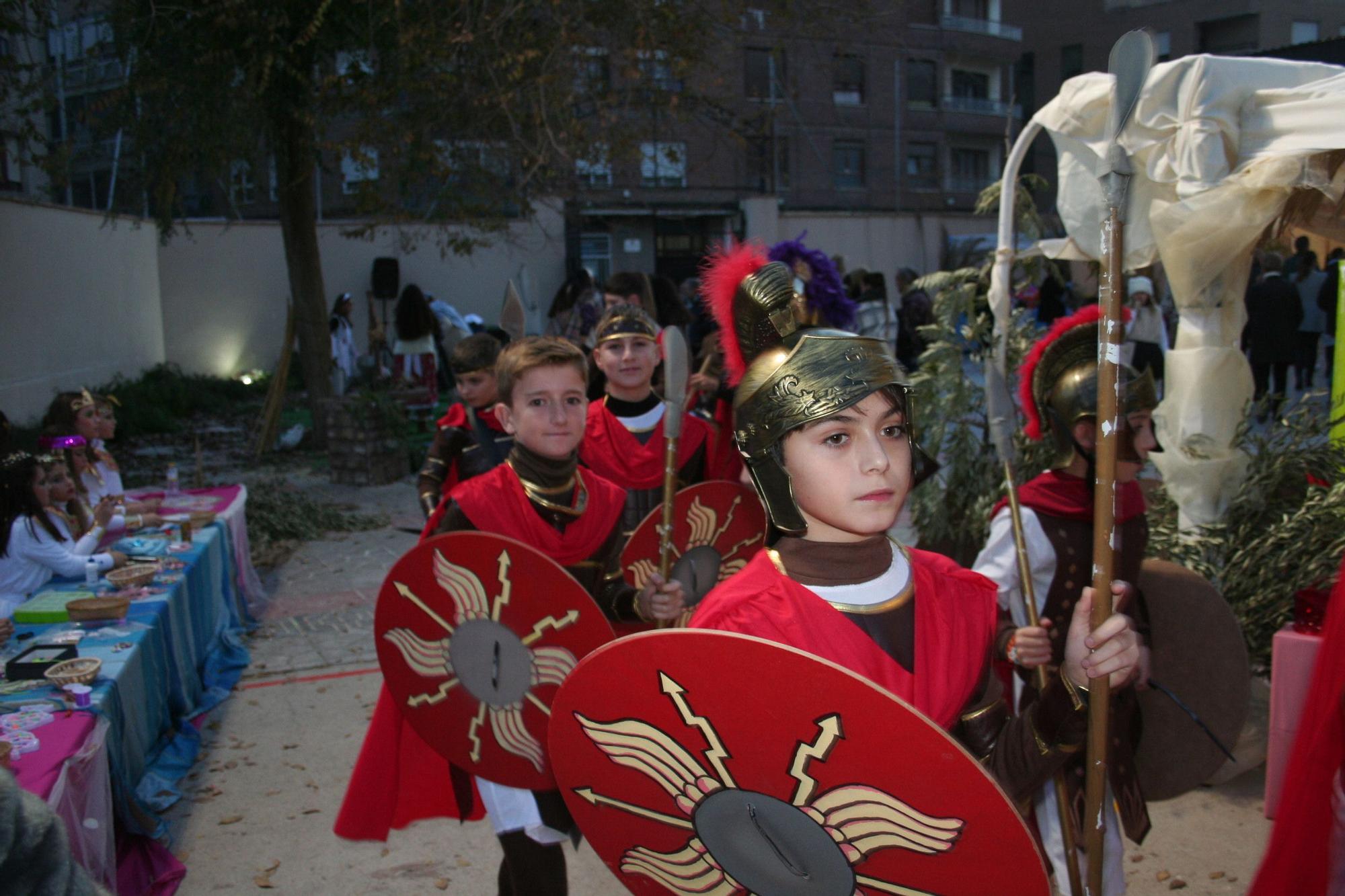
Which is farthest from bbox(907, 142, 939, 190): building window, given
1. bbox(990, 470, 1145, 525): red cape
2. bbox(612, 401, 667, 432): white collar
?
bbox(990, 470, 1145, 525): red cape

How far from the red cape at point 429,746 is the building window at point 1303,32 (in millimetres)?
27277

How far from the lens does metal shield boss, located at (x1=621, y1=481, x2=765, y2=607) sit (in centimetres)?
350

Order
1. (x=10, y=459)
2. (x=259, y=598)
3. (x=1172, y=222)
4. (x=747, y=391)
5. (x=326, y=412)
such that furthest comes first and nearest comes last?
1. (x=326, y=412)
2. (x=259, y=598)
3. (x=10, y=459)
4. (x=1172, y=222)
5. (x=747, y=391)

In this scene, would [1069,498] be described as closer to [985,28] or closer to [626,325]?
[626,325]

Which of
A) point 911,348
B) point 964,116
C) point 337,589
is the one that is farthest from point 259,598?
point 964,116

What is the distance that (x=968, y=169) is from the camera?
123 ft

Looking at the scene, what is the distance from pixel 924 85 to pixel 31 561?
1386 inches

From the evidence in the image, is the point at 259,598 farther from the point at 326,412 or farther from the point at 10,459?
the point at 326,412

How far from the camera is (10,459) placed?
14.4ft

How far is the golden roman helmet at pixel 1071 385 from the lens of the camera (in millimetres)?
2816

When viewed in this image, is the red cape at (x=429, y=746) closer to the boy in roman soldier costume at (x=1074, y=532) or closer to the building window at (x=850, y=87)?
the boy in roman soldier costume at (x=1074, y=532)

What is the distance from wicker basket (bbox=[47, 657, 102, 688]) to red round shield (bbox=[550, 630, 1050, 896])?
7.93 feet

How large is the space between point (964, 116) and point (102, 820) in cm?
3724

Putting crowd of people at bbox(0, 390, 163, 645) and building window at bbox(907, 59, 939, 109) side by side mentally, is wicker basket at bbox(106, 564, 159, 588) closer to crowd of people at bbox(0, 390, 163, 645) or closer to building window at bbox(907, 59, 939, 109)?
crowd of people at bbox(0, 390, 163, 645)
